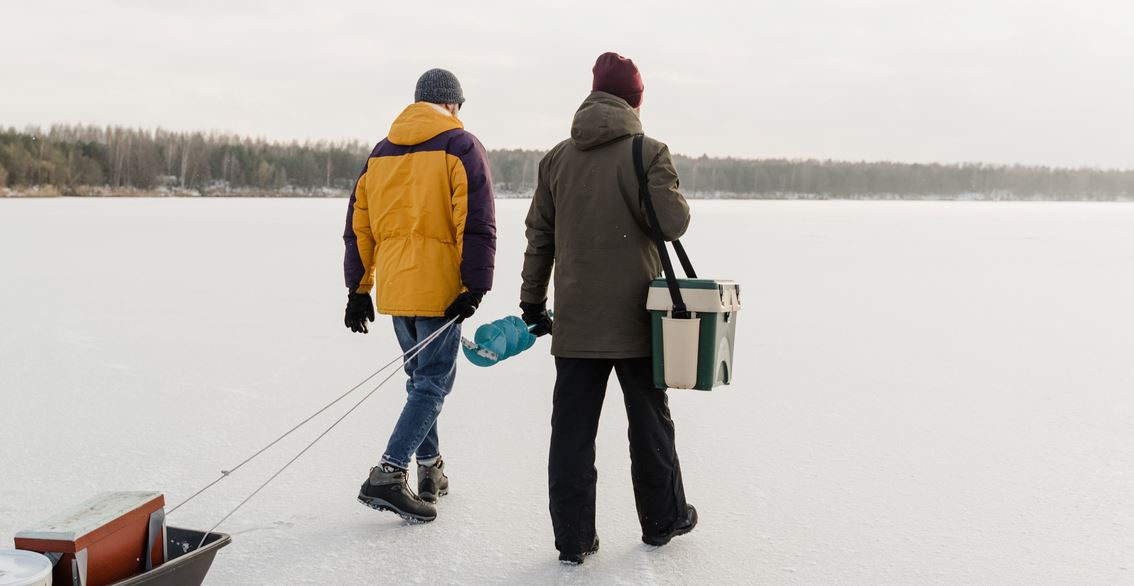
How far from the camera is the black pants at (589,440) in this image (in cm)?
279

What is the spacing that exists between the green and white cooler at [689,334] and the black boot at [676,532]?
1.55 ft

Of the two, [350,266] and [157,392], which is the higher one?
[350,266]

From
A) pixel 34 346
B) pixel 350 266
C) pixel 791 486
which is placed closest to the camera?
pixel 350 266

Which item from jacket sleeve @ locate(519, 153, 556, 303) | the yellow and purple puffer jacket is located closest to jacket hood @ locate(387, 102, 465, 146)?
the yellow and purple puffer jacket

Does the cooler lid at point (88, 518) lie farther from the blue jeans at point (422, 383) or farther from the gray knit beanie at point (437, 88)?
the gray knit beanie at point (437, 88)

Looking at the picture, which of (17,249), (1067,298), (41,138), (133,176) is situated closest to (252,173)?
(133,176)

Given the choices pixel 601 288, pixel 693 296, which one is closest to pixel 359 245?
pixel 601 288

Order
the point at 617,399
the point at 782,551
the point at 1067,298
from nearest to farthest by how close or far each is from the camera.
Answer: the point at 782,551
the point at 617,399
the point at 1067,298

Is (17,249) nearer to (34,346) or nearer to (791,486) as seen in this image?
(34,346)

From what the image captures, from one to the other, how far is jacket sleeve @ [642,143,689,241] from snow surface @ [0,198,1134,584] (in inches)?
39.1

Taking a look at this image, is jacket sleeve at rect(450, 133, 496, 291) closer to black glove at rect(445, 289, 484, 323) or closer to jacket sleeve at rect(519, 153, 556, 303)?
black glove at rect(445, 289, 484, 323)

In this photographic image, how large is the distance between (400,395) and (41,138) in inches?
3169

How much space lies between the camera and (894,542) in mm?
2977

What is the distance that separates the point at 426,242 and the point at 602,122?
756mm
